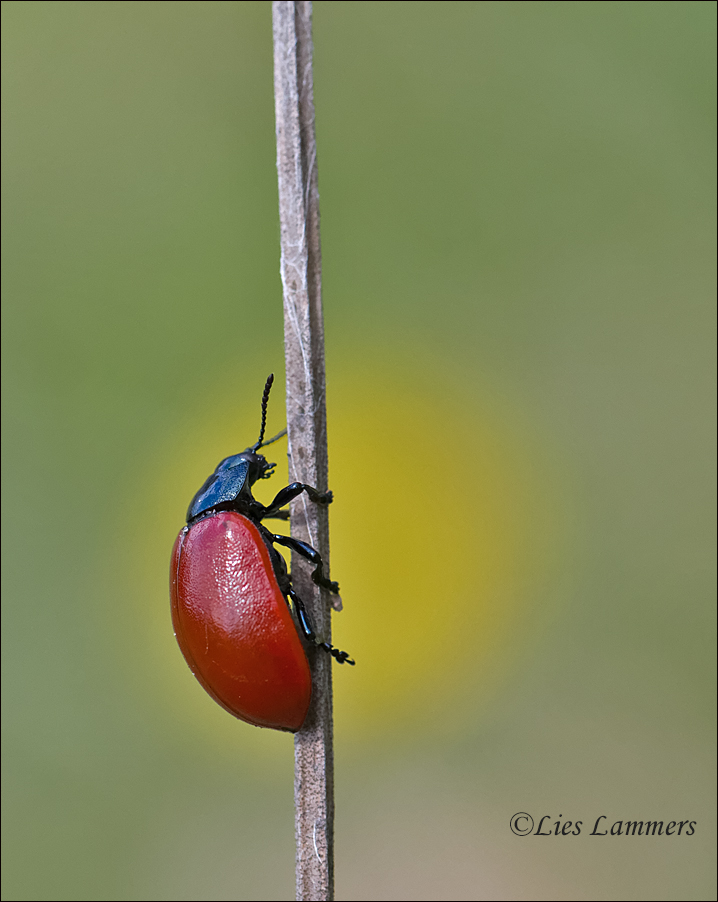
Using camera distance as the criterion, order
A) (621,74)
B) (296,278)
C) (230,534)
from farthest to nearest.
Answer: (621,74), (230,534), (296,278)

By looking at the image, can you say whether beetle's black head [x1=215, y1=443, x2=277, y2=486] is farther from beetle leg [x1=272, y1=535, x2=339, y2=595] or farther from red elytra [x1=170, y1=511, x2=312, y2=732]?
beetle leg [x1=272, y1=535, x2=339, y2=595]

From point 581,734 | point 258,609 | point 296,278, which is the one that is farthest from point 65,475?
point 581,734

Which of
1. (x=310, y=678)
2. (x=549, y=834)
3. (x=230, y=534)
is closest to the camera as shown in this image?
(x=310, y=678)

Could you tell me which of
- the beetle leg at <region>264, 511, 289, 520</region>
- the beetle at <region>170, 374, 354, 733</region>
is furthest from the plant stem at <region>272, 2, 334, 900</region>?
the beetle leg at <region>264, 511, 289, 520</region>

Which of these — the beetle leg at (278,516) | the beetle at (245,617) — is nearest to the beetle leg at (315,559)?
the beetle at (245,617)

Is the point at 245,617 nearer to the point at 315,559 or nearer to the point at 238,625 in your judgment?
the point at 238,625

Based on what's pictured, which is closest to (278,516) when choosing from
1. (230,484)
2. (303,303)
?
(230,484)

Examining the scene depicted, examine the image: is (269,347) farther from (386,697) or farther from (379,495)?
(386,697)
